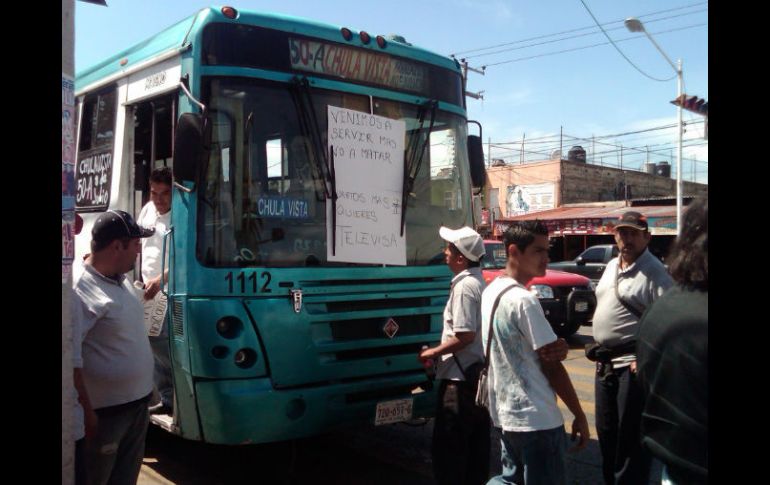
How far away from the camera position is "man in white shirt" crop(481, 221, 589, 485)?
3.19 metres

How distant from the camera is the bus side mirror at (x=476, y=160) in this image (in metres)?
5.93

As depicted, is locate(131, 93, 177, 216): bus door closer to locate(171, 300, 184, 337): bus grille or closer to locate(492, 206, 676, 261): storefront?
locate(171, 300, 184, 337): bus grille

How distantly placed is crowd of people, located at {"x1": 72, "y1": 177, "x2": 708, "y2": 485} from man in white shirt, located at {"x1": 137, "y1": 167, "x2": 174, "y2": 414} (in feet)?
0.03

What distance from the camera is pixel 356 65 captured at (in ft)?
17.0

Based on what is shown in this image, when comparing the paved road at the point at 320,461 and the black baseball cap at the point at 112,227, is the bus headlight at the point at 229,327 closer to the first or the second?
the paved road at the point at 320,461

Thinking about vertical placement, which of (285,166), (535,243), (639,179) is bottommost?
(535,243)

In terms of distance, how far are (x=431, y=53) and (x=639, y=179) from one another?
150ft

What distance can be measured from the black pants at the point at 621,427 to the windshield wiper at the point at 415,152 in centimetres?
190

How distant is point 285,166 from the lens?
15.7 ft

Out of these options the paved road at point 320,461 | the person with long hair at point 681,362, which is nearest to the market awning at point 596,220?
the paved road at point 320,461

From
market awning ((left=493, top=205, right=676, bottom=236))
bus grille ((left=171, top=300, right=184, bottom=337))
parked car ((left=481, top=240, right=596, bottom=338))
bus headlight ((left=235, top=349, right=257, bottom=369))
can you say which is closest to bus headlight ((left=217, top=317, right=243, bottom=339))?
bus headlight ((left=235, top=349, right=257, bottom=369))

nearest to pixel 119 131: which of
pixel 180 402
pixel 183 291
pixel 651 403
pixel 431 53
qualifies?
pixel 183 291
